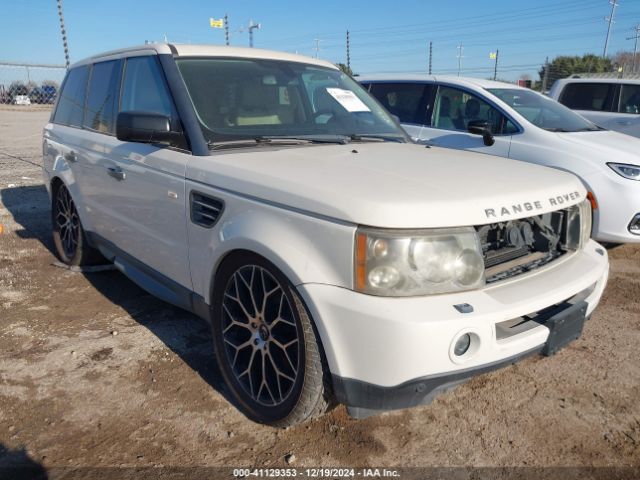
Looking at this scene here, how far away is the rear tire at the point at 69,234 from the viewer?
458cm

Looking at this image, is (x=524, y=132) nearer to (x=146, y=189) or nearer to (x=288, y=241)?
(x=146, y=189)

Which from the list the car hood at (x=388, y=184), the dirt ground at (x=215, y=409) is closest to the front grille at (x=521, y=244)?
the car hood at (x=388, y=184)

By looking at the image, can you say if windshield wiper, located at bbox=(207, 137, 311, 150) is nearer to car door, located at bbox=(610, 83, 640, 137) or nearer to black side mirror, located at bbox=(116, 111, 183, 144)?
black side mirror, located at bbox=(116, 111, 183, 144)

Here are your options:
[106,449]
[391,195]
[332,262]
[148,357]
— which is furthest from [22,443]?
[391,195]

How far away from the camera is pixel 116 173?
348 cm

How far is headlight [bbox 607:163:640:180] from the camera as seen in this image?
4961 millimetres

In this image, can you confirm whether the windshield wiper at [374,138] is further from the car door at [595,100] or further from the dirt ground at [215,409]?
the car door at [595,100]

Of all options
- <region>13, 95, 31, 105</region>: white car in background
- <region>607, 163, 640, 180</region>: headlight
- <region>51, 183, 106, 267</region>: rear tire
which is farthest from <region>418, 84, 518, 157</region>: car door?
<region>13, 95, 31, 105</region>: white car in background

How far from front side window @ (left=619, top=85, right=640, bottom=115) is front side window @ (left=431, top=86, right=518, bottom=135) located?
4367mm

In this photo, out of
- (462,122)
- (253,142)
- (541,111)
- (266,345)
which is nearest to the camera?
(266,345)

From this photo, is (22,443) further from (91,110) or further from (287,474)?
→ (91,110)

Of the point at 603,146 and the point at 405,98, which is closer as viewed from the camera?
the point at 603,146

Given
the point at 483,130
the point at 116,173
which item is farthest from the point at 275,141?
the point at 483,130

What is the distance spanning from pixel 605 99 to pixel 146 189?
867 centimetres
